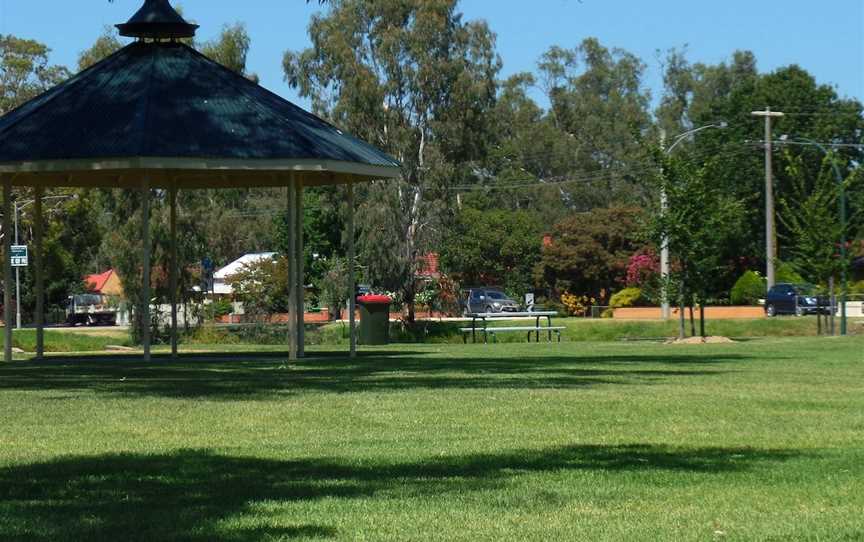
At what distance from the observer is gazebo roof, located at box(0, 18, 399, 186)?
24297 mm

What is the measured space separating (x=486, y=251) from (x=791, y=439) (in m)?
77.9

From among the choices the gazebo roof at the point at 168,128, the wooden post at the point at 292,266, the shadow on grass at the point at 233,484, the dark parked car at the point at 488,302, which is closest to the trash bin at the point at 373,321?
the gazebo roof at the point at 168,128

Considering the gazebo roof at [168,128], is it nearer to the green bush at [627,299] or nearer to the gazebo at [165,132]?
the gazebo at [165,132]

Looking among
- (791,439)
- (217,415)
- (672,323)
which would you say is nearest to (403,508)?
(791,439)

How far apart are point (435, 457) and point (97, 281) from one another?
336 ft

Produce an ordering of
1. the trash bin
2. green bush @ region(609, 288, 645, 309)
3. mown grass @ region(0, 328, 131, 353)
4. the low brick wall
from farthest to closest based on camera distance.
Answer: green bush @ region(609, 288, 645, 309), the low brick wall, mown grass @ region(0, 328, 131, 353), the trash bin

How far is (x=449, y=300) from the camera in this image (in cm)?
6175

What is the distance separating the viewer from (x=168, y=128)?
2494 cm

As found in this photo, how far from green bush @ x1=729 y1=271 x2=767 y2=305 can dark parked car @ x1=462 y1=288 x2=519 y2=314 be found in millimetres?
11445

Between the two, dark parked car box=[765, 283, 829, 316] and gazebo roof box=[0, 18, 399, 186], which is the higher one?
gazebo roof box=[0, 18, 399, 186]

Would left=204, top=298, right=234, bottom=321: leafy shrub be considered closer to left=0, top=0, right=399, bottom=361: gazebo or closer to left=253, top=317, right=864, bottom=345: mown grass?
left=253, top=317, right=864, bottom=345: mown grass

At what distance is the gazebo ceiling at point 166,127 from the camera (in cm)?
2431

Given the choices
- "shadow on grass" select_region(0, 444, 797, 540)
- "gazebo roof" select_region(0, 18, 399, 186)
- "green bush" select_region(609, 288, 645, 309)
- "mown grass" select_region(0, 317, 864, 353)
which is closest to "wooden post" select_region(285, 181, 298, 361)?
"gazebo roof" select_region(0, 18, 399, 186)

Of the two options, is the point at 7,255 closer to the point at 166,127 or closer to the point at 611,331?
the point at 166,127
